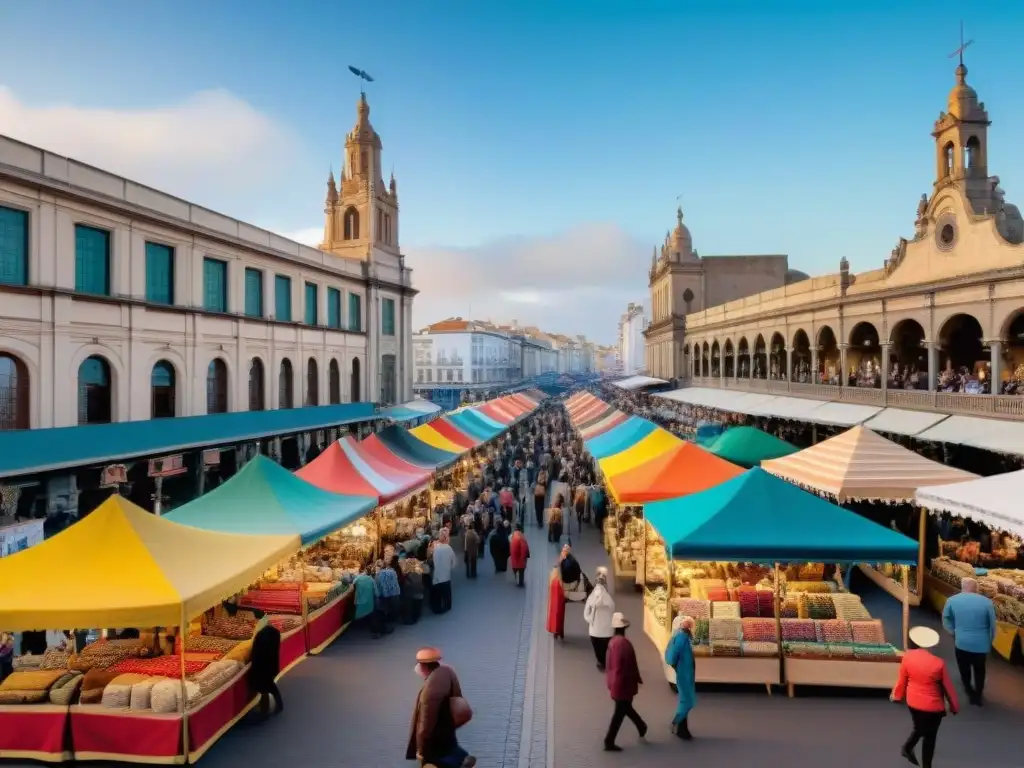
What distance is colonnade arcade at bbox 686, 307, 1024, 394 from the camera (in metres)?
20.4

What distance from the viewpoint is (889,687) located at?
8.17 meters

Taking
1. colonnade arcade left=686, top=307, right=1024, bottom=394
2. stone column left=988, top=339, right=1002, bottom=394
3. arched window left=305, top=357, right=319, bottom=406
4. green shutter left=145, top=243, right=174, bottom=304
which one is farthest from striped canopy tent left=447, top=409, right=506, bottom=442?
stone column left=988, top=339, right=1002, bottom=394

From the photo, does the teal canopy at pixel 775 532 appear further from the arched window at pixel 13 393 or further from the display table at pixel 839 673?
the arched window at pixel 13 393

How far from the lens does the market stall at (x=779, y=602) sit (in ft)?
27.2

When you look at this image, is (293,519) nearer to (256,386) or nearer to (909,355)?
(256,386)

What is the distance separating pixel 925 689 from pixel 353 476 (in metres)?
10.3

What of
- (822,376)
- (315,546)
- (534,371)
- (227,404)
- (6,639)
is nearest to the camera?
(6,639)

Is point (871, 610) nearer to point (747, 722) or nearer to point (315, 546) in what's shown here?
point (747, 722)

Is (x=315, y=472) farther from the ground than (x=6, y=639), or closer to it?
farther from the ground

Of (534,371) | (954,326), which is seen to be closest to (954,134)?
(954,326)

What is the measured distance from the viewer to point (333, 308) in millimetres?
35406

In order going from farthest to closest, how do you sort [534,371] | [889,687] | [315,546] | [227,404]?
1. [534,371]
2. [227,404]
3. [315,546]
4. [889,687]

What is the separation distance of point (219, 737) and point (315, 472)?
6965 millimetres

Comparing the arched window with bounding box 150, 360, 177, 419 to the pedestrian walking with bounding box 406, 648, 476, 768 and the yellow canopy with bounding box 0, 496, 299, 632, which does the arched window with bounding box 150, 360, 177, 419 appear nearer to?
the yellow canopy with bounding box 0, 496, 299, 632
